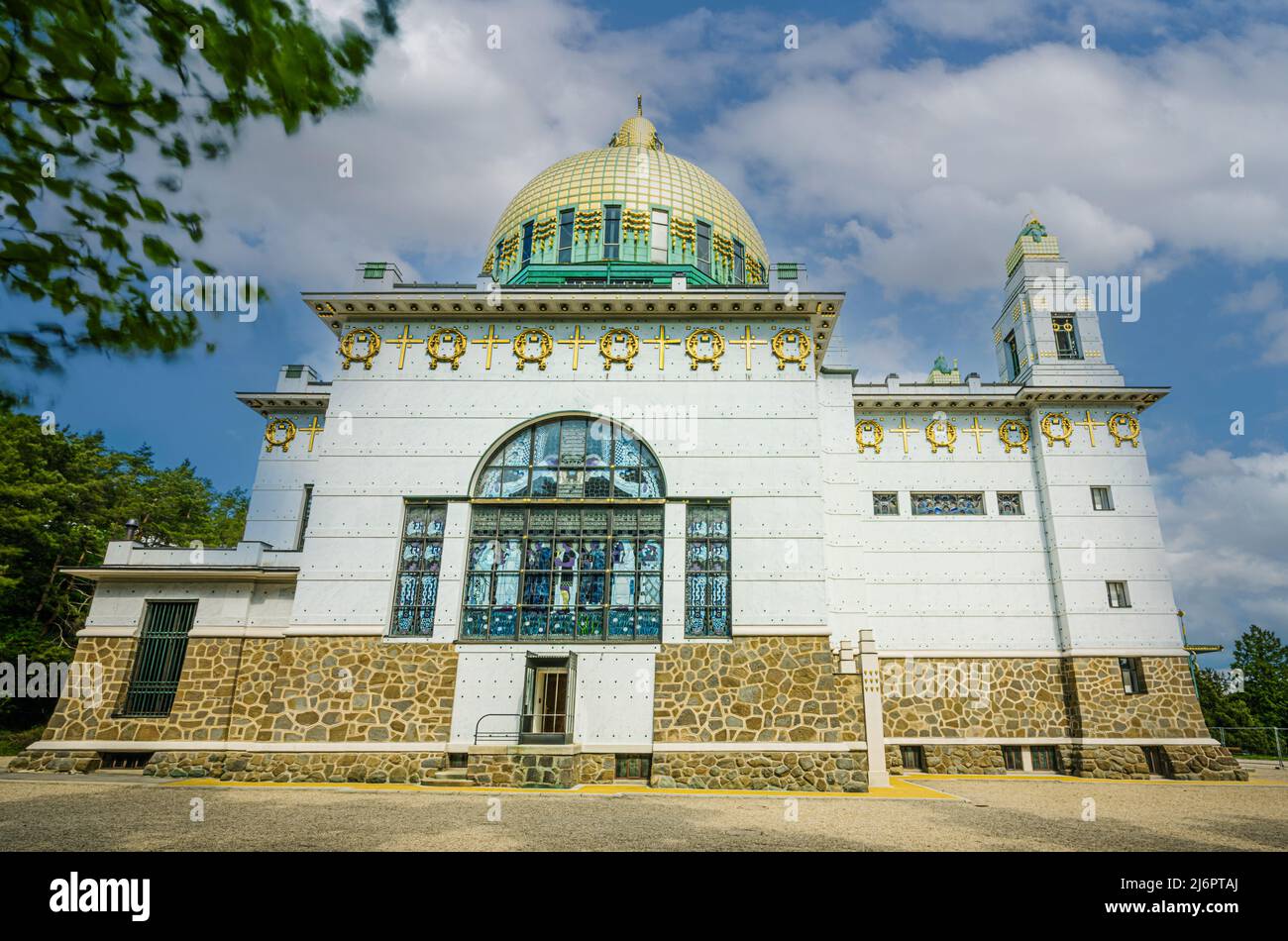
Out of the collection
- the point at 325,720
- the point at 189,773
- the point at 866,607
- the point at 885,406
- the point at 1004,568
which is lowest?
the point at 189,773

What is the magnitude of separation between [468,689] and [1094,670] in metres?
18.3

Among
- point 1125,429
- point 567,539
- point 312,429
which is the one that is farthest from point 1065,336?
point 312,429

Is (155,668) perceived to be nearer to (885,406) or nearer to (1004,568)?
(885,406)

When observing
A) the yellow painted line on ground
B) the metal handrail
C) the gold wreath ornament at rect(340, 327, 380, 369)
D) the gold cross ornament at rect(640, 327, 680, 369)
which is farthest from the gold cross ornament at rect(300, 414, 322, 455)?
the metal handrail

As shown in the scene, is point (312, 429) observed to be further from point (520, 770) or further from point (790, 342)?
point (790, 342)

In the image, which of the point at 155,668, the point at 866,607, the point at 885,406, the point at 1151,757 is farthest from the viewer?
the point at 885,406

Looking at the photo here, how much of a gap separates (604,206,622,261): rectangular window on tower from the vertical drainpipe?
14458 mm

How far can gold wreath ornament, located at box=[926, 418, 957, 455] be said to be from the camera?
24281 mm

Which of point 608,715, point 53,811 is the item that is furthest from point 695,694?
point 53,811

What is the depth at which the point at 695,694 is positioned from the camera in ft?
53.0

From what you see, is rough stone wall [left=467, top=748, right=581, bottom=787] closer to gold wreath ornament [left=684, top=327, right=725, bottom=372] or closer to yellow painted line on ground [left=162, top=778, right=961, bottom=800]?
yellow painted line on ground [left=162, top=778, right=961, bottom=800]

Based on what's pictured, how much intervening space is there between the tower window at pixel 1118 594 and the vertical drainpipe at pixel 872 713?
939 centimetres

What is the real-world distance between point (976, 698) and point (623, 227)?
62.1 feet

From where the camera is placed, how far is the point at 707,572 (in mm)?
17188
